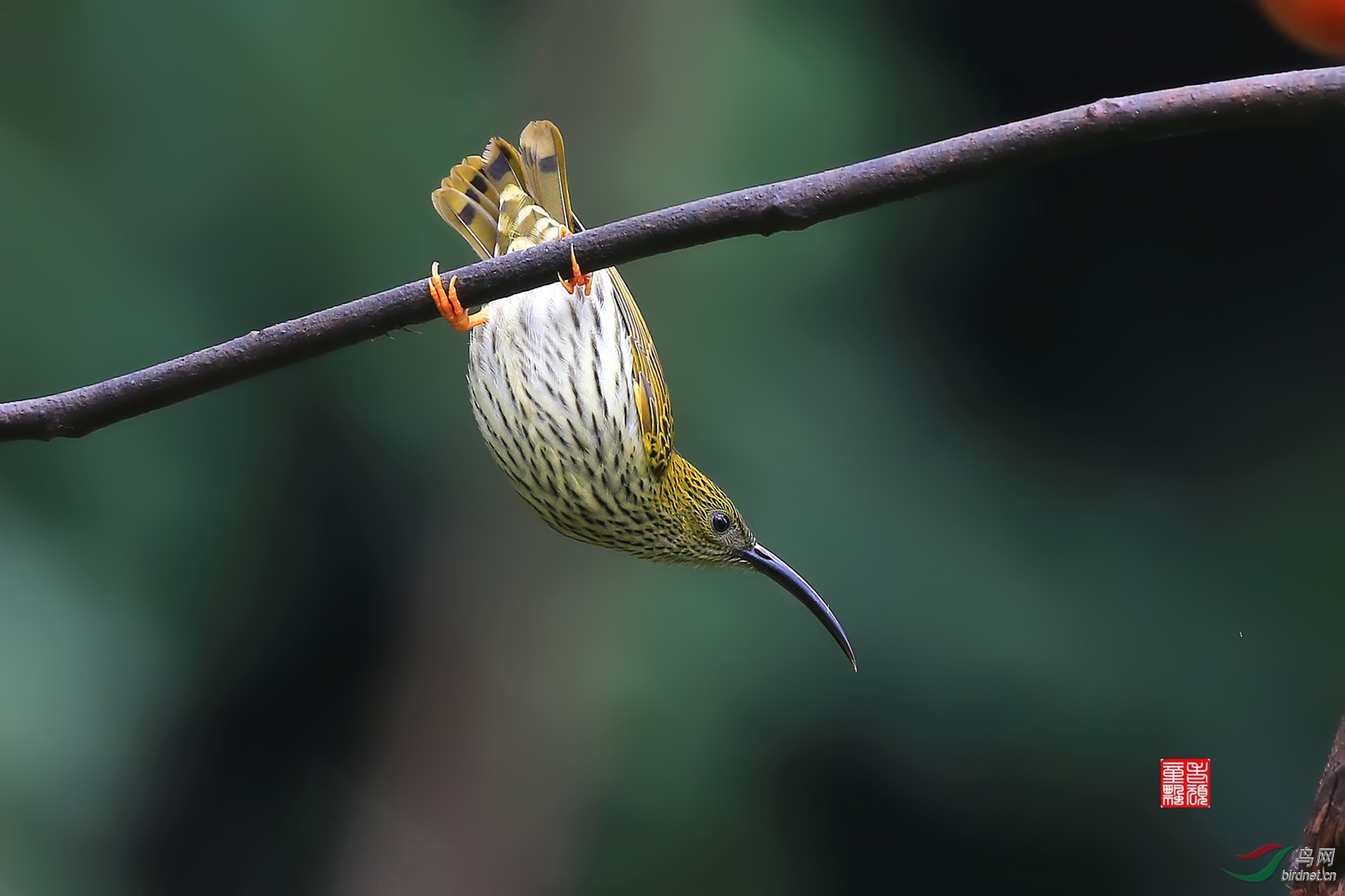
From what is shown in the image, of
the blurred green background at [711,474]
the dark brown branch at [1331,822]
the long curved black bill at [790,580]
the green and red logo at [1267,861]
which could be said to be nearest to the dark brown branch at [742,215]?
the dark brown branch at [1331,822]

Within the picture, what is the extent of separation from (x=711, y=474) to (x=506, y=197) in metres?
1.23

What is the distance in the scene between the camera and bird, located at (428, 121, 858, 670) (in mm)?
2473

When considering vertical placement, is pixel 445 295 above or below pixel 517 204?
below

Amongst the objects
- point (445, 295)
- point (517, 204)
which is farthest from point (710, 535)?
point (445, 295)

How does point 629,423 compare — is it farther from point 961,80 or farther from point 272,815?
point 961,80

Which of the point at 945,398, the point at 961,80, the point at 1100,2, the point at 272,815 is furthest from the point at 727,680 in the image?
the point at 1100,2

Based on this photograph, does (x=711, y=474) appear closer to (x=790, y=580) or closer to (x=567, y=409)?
(x=790, y=580)

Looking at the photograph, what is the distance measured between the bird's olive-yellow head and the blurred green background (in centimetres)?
89

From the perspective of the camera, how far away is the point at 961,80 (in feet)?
13.3

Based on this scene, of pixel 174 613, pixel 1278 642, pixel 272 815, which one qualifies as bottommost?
pixel 272 815

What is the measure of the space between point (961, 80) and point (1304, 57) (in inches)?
40.8

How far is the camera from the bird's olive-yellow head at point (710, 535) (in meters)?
2.59

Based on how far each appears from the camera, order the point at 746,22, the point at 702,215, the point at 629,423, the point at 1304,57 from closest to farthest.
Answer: the point at 702,215, the point at 629,423, the point at 1304,57, the point at 746,22

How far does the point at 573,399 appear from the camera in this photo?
2471 millimetres
